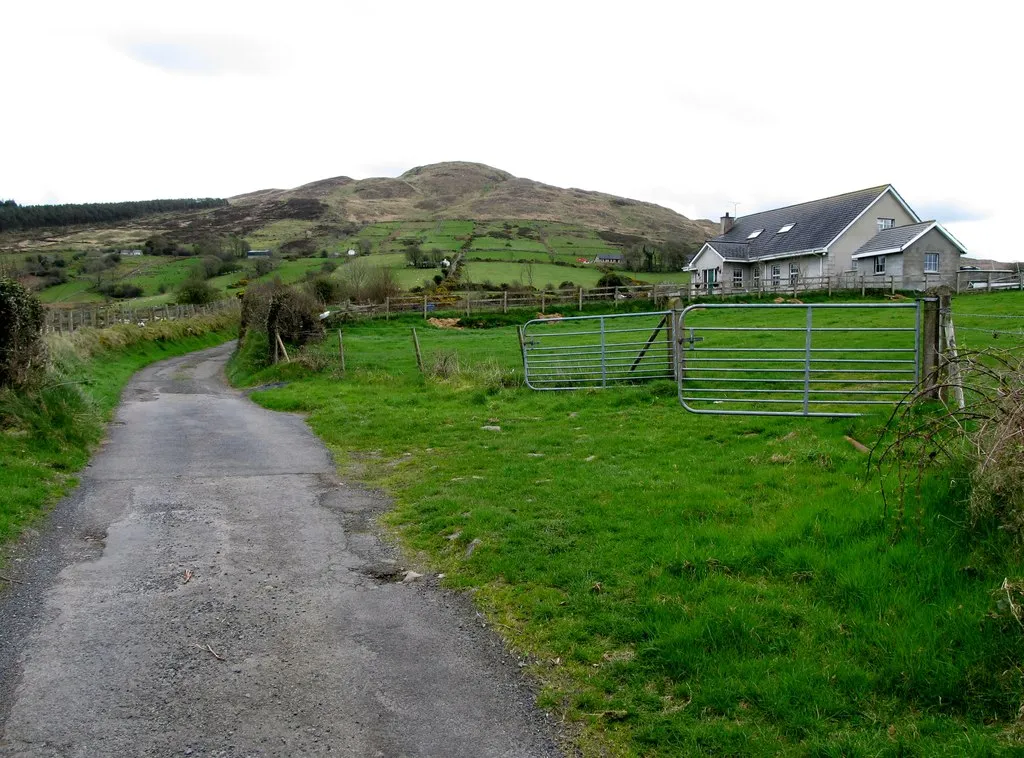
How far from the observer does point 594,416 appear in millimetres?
12344

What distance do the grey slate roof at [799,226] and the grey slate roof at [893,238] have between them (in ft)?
6.17

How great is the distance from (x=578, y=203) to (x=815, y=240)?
12347 centimetres

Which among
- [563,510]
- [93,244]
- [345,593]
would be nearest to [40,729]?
[345,593]

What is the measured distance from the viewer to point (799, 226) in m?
47.8

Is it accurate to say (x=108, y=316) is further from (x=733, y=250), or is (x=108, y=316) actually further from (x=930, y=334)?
(x=733, y=250)

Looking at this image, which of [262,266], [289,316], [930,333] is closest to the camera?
[930,333]

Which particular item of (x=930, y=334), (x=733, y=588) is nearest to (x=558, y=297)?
(x=930, y=334)

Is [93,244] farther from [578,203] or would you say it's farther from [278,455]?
[278,455]

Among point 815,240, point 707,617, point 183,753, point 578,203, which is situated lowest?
point 183,753

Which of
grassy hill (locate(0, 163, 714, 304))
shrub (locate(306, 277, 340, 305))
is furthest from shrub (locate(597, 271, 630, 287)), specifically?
shrub (locate(306, 277, 340, 305))

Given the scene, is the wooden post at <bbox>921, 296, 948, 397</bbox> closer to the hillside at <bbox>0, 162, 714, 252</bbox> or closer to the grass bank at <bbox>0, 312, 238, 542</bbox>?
the grass bank at <bbox>0, 312, 238, 542</bbox>

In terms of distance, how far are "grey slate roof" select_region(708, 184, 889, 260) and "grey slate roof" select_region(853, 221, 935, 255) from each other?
6.17 ft

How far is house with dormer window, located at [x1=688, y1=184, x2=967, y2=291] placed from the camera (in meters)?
39.5

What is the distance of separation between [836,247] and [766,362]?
3401 cm
